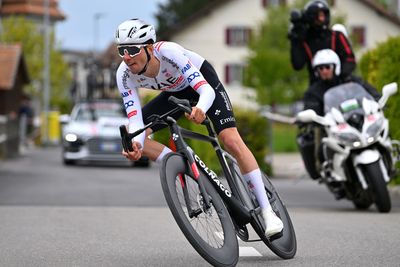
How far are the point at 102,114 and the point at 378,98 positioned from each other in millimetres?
16118

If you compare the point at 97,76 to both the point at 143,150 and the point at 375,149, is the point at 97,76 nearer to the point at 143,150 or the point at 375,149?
the point at 375,149

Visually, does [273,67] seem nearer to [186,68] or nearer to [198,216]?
[186,68]

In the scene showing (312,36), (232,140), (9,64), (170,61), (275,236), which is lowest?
(9,64)

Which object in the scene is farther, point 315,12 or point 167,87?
point 315,12

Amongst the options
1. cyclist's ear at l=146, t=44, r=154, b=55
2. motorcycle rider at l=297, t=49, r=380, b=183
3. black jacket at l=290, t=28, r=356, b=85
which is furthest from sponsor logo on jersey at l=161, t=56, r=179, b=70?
black jacket at l=290, t=28, r=356, b=85

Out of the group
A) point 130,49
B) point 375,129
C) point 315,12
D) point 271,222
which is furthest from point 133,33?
point 315,12

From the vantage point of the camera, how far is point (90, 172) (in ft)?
78.3

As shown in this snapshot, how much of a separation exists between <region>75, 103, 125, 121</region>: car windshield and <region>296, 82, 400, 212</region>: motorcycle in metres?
15.6

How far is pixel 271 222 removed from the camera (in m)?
7.99

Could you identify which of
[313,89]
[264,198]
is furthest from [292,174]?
[264,198]

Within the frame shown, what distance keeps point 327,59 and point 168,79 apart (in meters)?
5.36

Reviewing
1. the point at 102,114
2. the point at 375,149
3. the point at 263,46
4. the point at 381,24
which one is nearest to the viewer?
the point at 375,149

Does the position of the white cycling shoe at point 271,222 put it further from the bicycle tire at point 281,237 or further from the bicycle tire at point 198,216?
the bicycle tire at point 198,216

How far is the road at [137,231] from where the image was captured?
Answer: 26.6ft
